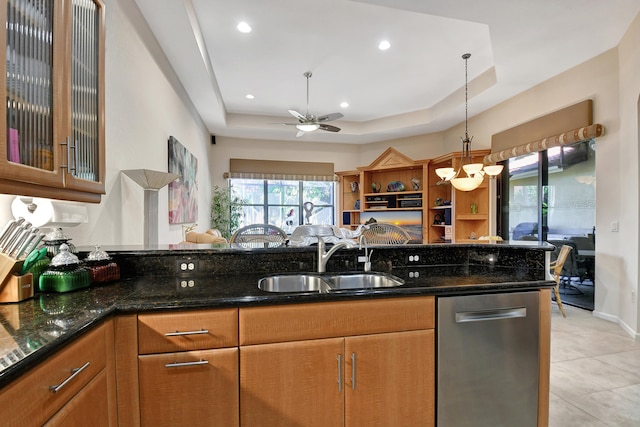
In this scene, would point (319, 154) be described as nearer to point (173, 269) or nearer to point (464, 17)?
point (464, 17)

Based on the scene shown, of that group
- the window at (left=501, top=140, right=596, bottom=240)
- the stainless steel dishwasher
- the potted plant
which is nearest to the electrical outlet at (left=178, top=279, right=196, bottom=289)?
the stainless steel dishwasher

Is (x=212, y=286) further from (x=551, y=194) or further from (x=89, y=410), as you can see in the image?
(x=551, y=194)

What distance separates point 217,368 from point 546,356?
1693mm

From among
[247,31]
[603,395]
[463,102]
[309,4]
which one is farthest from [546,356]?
[463,102]

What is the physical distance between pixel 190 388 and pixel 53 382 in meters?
0.53

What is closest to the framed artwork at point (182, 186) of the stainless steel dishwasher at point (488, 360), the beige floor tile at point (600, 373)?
the stainless steel dishwasher at point (488, 360)

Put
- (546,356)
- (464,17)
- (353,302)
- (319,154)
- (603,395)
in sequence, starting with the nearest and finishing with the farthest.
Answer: (353,302) < (546,356) < (603,395) < (464,17) < (319,154)

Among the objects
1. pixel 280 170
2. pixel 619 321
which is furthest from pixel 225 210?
pixel 619 321

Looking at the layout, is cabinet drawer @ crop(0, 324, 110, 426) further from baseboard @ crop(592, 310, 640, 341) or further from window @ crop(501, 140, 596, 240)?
window @ crop(501, 140, 596, 240)

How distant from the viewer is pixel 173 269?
6.09ft

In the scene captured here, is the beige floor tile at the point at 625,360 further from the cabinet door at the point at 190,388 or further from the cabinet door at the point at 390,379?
the cabinet door at the point at 190,388

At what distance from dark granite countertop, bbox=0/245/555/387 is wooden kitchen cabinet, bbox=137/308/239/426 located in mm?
74

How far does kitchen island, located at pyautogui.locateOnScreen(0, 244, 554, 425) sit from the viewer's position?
100cm

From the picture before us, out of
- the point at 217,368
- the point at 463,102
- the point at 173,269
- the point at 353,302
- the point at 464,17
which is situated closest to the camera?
the point at 217,368
